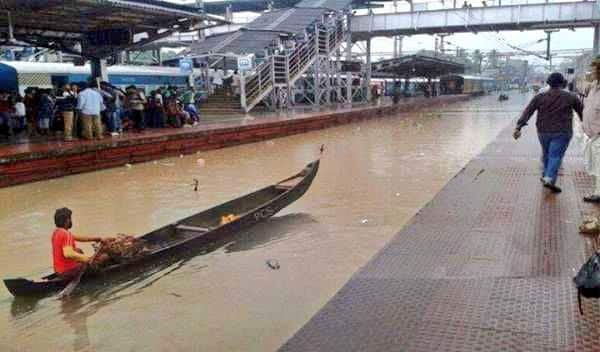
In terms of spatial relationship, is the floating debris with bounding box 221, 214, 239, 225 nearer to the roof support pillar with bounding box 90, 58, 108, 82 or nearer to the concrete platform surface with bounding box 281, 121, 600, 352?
the concrete platform surface with bounding box 281, 121, 600, 352

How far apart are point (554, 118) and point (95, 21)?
1275 centimetres

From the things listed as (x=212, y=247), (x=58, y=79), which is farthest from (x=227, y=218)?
(x=58, y=79)

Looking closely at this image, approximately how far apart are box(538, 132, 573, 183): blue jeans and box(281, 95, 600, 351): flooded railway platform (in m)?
0.45

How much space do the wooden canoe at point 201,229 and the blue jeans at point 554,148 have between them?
310 centimetres

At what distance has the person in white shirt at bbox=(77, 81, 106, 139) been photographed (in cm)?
1248

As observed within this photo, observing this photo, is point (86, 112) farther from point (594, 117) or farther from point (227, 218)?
point (594, 117)

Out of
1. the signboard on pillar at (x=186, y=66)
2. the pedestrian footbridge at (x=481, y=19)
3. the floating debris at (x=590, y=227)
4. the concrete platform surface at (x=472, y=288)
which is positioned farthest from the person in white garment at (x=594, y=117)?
the pedestrian footbridge at (x=481, y=19)

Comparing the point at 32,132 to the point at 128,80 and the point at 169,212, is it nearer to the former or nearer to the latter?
the point at 169,212

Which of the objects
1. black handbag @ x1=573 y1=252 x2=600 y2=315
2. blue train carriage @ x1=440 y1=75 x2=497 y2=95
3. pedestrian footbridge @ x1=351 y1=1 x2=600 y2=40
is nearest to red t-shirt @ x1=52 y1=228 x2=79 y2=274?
black handbag @ x1=573 y1=252 x2=600 y2=315

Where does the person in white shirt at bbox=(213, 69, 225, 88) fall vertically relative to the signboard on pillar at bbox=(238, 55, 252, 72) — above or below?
below

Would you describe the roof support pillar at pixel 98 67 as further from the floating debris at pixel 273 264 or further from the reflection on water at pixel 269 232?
the floating debris at pixel 273 264

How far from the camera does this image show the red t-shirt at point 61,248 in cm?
473

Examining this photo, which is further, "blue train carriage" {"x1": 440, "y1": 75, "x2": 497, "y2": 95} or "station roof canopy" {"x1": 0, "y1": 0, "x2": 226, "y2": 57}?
"blue train carriage" {"x1": 440, "y1": 75, "x2": 497, "y2": 95}

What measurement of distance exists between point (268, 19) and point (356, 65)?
587cm
